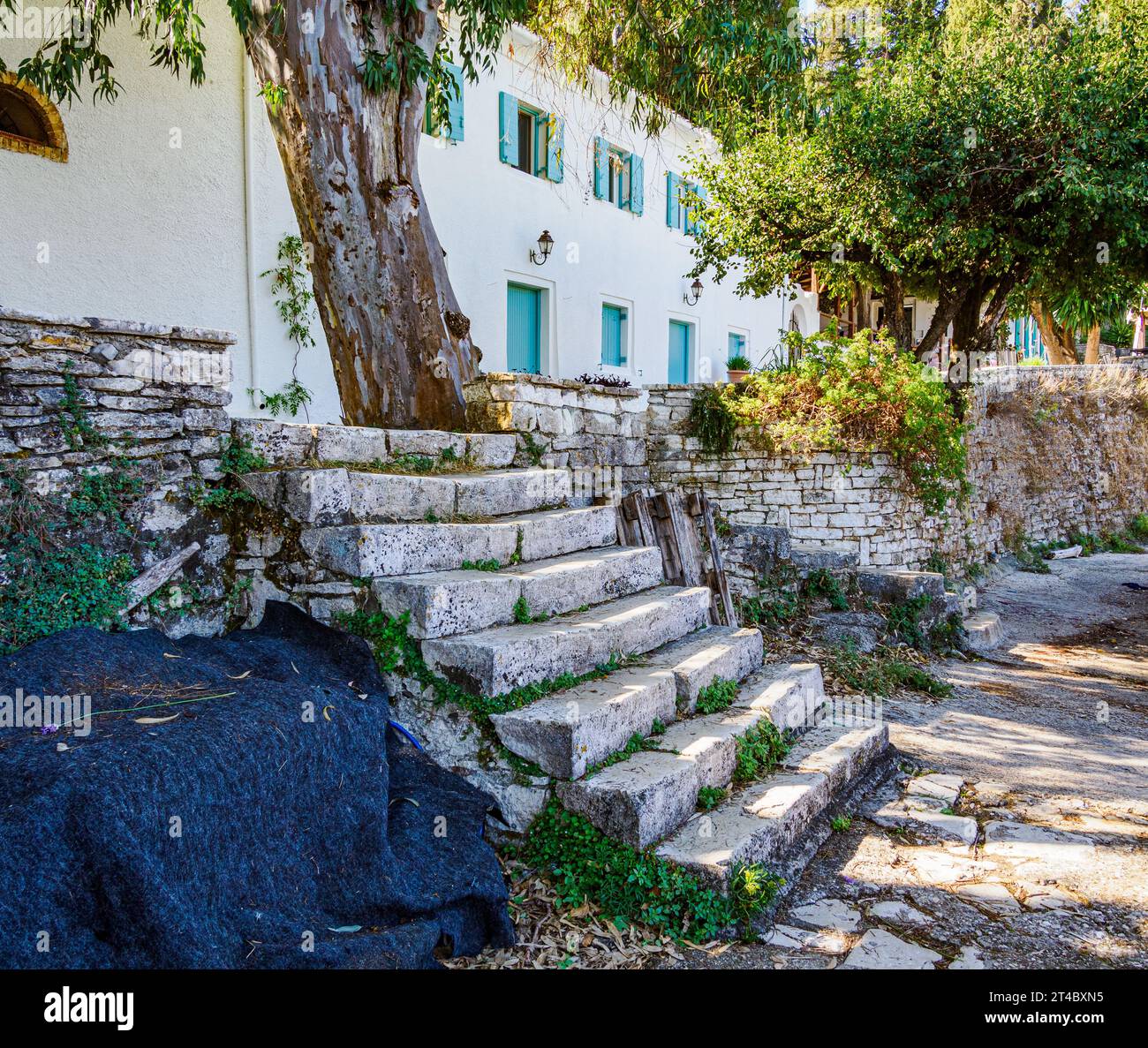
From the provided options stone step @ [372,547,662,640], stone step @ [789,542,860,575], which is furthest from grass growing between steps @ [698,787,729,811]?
stone step @ [789,542,860,575]

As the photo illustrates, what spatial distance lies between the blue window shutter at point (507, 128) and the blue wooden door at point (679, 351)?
4.84 meters

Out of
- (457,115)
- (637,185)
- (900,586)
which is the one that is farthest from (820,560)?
(637,185)

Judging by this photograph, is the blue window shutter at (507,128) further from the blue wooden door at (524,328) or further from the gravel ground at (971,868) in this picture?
the gravel ground at (971,868)

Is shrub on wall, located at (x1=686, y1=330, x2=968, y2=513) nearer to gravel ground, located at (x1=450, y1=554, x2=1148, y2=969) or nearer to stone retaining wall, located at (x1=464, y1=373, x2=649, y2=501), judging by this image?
stone retaining wall, located at (x1=464, y1=373, x2=649, y2=501)

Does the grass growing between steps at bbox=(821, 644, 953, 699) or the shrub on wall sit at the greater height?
the shrub on wall

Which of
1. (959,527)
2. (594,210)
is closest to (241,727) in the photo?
(959,527)

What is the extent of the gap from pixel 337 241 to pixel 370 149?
670mm

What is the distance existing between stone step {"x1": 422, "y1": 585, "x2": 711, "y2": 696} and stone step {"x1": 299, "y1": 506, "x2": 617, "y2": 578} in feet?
1.52

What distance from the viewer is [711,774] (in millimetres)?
3533

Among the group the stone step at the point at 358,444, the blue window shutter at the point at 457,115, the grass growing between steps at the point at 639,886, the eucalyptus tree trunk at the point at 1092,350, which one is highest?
the blue window shutter at the point at 457,115

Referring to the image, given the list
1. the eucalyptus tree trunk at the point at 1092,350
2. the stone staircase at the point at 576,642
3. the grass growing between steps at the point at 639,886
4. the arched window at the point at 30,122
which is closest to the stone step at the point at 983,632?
the stone staircase at the point at 576,642

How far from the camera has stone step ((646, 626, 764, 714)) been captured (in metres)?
4.00

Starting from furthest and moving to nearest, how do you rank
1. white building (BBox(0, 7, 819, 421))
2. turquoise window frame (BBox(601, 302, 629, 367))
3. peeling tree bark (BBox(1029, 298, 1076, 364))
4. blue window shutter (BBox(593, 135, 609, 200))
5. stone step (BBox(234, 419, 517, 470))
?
peeling tree bark (BBox(1029, 298, 1076, 364)) < turquoise window frame (BBox(601, 302, 629, 367)) < blue window shutter (BBox(593, 135, 609, 200)) < white building (BBox(0, 7, 819, 421)) < stone step (BBox(234, 419, 517, 470))

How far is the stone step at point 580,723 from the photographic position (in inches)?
124
